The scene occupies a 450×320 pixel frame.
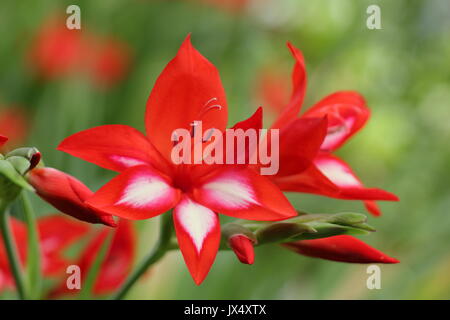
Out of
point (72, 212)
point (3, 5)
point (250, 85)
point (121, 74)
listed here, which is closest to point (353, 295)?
point (250, 85)

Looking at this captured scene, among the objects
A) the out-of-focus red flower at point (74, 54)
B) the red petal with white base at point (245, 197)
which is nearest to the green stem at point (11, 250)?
the red petal with white base at point (245, 197)

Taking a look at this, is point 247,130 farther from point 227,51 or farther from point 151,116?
point 227,51

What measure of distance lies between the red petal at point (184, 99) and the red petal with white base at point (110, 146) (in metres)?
0.01

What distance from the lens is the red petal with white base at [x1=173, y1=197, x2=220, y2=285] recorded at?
1.23ft

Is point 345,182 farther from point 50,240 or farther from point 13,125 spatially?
point 13,125

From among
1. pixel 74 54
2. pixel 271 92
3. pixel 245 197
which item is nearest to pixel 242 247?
pixel 245 197

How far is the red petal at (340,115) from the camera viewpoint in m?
0.48

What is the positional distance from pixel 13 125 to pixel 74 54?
7.6 inches

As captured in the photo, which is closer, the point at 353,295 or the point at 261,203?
the point at 261,203

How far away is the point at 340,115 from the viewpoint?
486 mm

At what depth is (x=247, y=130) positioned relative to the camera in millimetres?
395

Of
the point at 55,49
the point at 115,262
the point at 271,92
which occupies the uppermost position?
the point at 55,49

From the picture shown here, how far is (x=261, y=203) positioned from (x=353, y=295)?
66 cm

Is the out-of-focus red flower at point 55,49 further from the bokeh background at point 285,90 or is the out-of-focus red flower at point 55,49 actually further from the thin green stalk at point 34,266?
the thin green stalk at point 34,266
